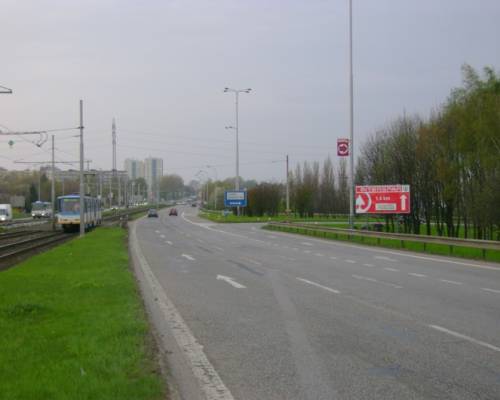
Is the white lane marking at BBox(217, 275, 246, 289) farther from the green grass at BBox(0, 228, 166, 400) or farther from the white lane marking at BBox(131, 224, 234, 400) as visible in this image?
the green grass at BBox(0, 228, 166, 400)

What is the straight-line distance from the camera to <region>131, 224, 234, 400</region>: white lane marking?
6.51 metres

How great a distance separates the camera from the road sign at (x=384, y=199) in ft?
129

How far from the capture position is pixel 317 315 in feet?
36.6

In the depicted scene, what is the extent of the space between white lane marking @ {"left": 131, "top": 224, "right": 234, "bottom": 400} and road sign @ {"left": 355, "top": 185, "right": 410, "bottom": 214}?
88.5ft

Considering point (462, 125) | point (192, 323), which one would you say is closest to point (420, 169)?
point (462, 125)

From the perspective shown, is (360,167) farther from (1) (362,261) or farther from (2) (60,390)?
(2) (60,390)

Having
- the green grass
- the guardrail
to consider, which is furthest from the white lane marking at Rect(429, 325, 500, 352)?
the guardrail

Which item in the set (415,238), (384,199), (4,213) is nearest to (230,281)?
(415,238)

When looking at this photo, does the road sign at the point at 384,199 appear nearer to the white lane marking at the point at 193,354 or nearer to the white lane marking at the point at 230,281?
the white lane marking at the point at 230,281

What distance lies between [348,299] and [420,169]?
1386 inches

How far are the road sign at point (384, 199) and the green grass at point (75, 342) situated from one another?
26.3 m

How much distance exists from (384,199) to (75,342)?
3309 centimetres

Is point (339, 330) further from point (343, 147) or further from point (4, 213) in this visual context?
point (4, 213)

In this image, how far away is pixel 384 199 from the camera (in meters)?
39.5
